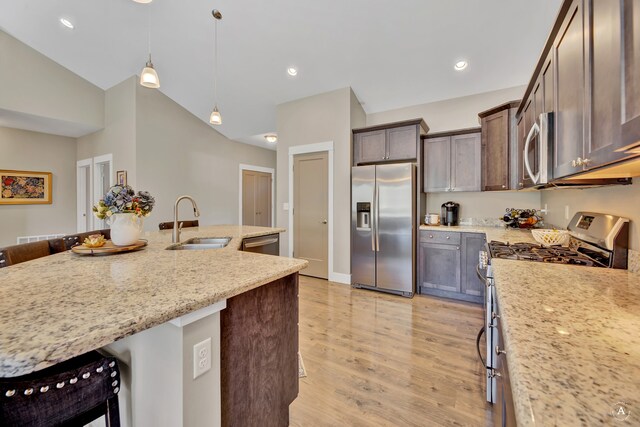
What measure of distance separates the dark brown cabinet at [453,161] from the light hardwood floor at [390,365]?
1.52 meters

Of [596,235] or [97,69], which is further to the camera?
[97,69]

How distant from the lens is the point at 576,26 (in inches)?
45.1

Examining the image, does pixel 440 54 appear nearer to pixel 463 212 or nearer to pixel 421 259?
pixel 463 212

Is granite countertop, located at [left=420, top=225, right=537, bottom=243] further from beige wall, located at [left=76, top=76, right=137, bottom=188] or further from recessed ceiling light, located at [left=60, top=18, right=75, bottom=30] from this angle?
recessed ceiling light, located at [left=60, top=18, right=75, bottom=30]

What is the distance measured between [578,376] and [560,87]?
1455mm

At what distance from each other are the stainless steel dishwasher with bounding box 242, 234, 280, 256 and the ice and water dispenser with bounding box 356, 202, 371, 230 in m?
1.27

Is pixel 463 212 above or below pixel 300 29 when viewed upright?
Answer: below

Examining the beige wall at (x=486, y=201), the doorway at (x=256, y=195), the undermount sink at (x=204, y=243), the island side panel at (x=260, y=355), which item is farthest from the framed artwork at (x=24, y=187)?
the beige wall at (x=486, y=201)

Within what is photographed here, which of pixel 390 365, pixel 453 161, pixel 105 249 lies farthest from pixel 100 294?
pixel 453 161

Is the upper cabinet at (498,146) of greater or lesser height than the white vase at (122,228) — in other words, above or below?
above

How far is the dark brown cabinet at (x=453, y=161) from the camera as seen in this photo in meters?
3.52

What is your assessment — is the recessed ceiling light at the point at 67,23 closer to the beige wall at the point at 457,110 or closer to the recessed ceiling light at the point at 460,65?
the beige wall at the point at 457,110

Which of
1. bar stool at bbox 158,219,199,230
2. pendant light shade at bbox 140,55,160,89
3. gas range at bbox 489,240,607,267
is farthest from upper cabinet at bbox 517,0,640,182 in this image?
bar stool at bbox 158,219,199,230

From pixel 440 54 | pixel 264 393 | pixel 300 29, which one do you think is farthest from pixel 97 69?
pixel 264 393
